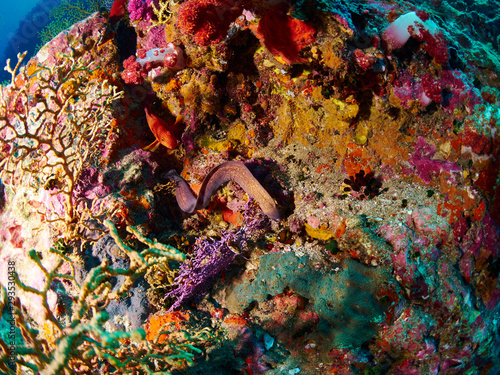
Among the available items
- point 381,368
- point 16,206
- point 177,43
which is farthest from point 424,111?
point 16,206

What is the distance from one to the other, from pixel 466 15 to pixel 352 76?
214 inches

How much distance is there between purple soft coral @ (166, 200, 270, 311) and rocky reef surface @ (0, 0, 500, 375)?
0.09 ft

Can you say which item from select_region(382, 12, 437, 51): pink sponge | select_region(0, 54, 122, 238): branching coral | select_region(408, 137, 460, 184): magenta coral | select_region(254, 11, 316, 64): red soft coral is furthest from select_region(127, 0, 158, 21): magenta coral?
A: select_region(408, 137, 460, 184): magenta coral

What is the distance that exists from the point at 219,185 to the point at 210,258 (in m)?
1.27

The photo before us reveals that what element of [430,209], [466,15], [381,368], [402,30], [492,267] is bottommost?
[492,267]

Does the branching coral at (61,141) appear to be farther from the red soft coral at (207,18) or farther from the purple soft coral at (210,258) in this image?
the purple soft coral at (210,258)

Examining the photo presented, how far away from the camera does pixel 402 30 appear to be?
4047 mm

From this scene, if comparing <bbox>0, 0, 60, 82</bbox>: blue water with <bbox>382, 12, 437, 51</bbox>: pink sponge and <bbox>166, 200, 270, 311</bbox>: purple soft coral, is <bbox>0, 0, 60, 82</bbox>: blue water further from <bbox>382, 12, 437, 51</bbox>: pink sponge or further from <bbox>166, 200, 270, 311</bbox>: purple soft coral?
<bbox>382, 12, 437, 51</bbox>: pink sponge

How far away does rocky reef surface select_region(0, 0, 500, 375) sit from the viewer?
356 centimetres

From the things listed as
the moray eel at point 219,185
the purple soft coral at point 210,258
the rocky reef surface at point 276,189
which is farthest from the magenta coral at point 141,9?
the purple soft coral at point 210,258

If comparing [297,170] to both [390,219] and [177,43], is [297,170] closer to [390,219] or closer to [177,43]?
[390,219]

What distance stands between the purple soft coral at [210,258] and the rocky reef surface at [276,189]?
3cm

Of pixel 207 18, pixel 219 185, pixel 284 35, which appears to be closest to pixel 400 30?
pixel 284 35

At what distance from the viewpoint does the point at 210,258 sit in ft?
13.6
